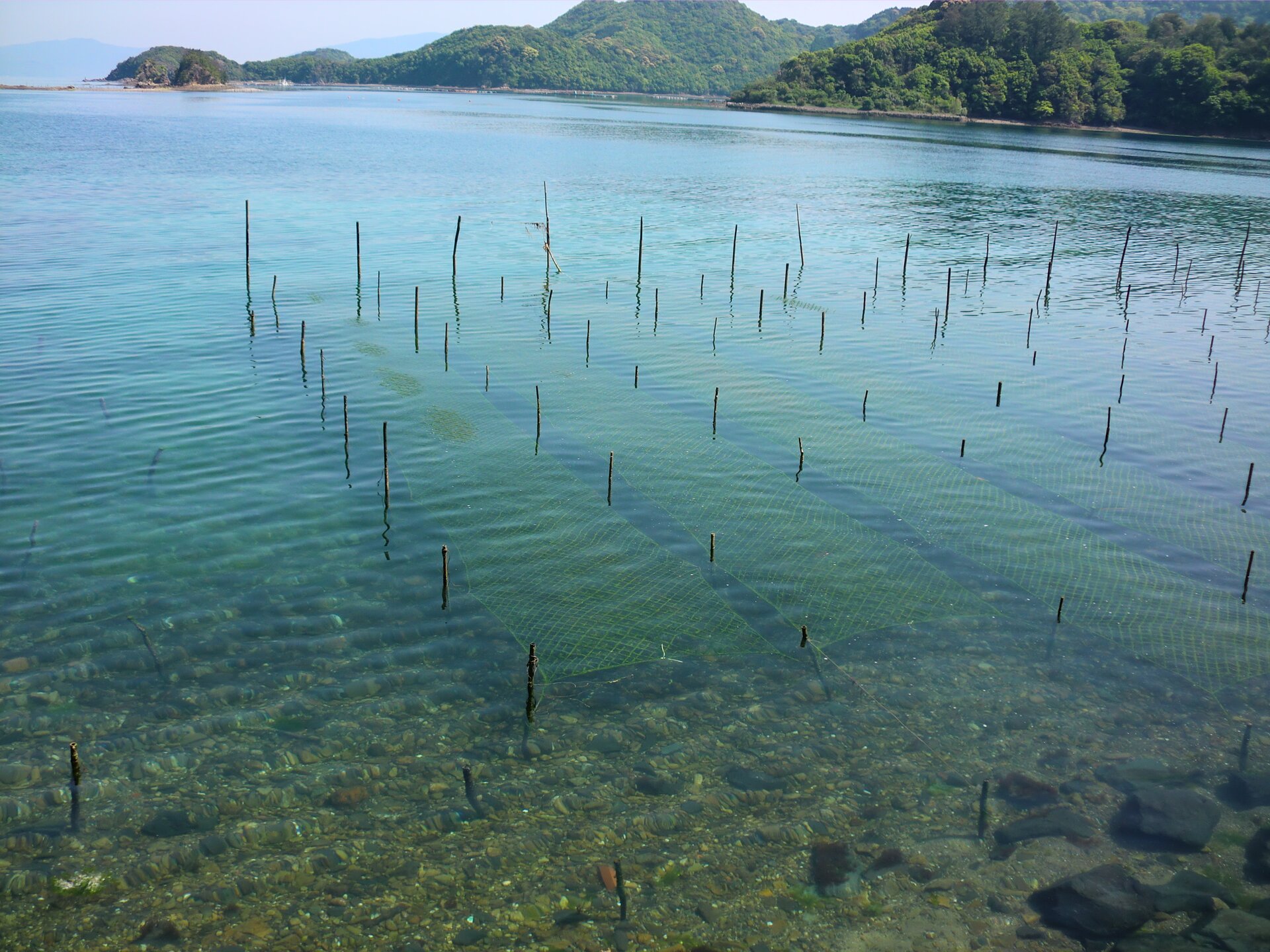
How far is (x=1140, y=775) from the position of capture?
10.3m

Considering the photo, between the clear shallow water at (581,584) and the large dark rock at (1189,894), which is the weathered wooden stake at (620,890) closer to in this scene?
the clear shallow water at (581,584)

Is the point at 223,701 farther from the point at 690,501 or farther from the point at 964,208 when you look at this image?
the point at 964,208

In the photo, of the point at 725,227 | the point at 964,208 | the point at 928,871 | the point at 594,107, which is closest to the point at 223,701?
the point at 928,871

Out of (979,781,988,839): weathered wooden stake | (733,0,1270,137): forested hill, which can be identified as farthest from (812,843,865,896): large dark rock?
(733,0,1270,137): forested hill

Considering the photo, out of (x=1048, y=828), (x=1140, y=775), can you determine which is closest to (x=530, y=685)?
(x=1048, y=828)

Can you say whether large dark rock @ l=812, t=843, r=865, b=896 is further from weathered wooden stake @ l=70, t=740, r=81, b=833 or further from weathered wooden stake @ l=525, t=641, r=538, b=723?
weathered wooden stake @ l=70, t=740, r=81, b=833

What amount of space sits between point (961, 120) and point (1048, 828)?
163 metres

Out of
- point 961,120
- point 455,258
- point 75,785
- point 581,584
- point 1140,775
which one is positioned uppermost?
point 961,120

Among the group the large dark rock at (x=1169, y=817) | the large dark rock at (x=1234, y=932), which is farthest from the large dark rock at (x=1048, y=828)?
the large dark rock at (x=1234, y=932)

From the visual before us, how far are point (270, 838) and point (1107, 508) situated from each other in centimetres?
1447

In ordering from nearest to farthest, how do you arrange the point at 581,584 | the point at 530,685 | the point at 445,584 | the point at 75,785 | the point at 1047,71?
the point at 75,785, the point at 530,685, the point at 445,584, the point at 581,584, the point at 1047,71

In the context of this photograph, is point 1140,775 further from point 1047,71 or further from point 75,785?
point 1047,71

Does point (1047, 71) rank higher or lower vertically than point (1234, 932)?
higher

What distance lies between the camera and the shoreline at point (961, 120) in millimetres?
129125
